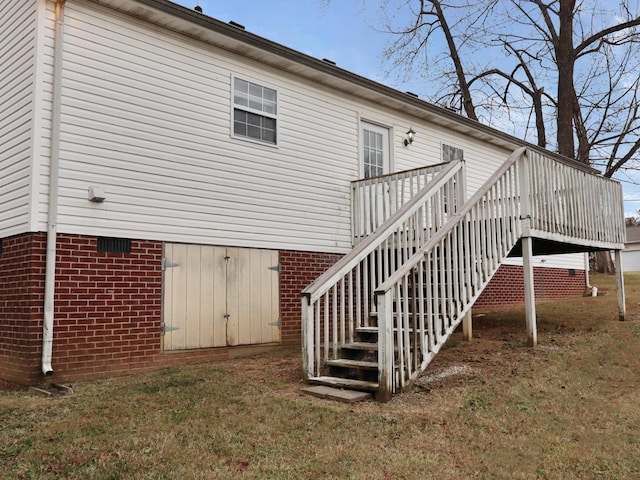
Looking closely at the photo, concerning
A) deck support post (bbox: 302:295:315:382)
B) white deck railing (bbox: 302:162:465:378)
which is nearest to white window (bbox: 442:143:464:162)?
white deck railing (bbox: 302:162:465:378)

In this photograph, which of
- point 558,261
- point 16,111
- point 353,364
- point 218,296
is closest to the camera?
point 353,364

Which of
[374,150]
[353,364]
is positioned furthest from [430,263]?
[374,150]

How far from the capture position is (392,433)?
12.9ft

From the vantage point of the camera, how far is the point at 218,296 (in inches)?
292

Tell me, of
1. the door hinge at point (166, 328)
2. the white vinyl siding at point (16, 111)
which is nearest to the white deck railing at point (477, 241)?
the door hinge at point (166, 328)

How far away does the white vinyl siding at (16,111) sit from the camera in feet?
20.3

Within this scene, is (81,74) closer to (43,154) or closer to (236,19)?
(43,154)

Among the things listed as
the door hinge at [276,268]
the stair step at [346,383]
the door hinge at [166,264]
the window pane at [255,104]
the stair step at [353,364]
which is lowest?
the stair step at [346,383]

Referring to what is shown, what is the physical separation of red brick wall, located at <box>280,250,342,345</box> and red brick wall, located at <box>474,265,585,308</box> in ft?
16.3

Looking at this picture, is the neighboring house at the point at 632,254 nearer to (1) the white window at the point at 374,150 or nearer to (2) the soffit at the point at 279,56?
(2) the soffit at the point at 279,56

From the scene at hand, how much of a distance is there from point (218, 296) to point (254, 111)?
2.93 meters

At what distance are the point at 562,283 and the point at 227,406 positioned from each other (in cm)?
1293

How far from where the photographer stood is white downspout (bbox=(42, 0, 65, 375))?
5.86 meters

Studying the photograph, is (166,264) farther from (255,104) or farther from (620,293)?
(620,293)
